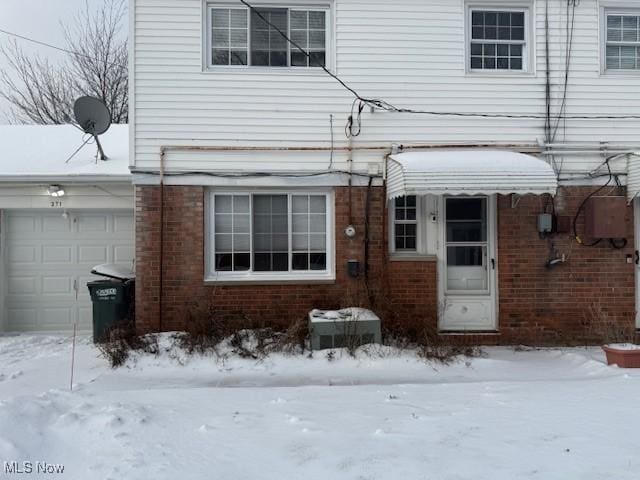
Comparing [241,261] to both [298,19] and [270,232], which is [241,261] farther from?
[298,19]

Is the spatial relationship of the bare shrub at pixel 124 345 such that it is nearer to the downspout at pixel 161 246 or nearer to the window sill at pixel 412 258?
the downspout at pixel 161 246

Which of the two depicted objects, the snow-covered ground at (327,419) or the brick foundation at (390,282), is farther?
the brick foundation at (390,282)

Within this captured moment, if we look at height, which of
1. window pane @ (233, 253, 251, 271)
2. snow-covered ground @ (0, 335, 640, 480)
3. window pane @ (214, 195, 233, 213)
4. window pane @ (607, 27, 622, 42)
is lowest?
snow-covered ground @ (0, 335, 640, 480)

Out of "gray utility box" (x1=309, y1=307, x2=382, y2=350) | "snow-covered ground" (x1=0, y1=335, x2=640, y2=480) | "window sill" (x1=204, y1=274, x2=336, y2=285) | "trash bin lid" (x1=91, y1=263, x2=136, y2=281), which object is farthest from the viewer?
"trash bin lid" (x1=91, y1=263, x2=136, y2=281)

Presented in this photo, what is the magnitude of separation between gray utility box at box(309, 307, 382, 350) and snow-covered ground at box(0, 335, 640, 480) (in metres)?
0.23

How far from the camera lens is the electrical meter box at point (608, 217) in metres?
8.21

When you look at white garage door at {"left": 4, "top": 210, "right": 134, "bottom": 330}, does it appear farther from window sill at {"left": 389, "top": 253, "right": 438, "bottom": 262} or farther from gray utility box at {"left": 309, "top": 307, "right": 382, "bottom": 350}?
window sill at {"left": 389, "top": 253, "right": 438, "bottom": 262}

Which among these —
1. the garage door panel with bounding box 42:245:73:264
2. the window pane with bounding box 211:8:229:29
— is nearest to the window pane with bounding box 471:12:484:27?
the window pane with bounding box 211:8:229:29

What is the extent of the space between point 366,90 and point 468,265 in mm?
3048

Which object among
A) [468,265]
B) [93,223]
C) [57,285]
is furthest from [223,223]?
[468,265]

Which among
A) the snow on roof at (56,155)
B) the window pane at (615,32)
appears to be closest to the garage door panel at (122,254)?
the snow on roof at (56,155)

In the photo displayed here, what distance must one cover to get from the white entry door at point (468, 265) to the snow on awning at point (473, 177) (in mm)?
1178

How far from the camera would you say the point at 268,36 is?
335 inches

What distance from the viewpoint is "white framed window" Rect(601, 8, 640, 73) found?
8688 millimetres
